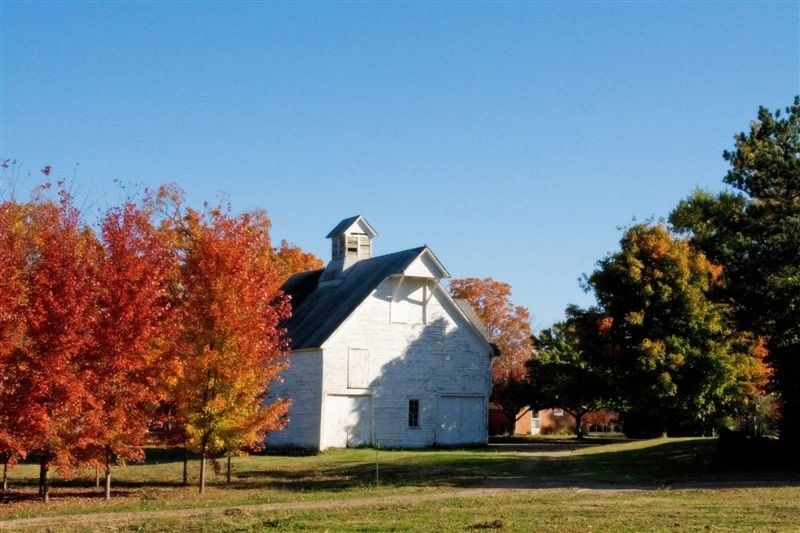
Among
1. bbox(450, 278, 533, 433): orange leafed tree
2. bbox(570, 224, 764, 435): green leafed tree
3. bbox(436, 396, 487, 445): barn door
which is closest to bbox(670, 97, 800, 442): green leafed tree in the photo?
bbox(570, 224, 764, 435): green leafed tree

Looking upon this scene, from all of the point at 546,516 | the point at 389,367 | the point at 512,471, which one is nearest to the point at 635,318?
the point at 389,367

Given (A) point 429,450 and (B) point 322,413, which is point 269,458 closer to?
(B) point 322,413

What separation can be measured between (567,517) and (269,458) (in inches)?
904

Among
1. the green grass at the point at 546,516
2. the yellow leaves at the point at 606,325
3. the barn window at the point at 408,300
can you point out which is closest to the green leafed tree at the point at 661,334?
the yellow leaves at the point at 606,325

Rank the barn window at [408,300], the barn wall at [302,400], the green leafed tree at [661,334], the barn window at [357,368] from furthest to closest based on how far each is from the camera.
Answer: the barn window at [408,300] < the barn window at [357,368] < the barn wall at [302,400] < the green leafed tree at [661,334]

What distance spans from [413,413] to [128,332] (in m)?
21.7

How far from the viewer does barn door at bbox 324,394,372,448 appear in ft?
144

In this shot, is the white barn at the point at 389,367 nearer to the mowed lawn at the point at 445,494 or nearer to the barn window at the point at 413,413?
the barn window at the point at 413,413

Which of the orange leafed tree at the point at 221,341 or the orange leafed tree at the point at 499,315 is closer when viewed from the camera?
the orange leafed tree at the point at 221,341

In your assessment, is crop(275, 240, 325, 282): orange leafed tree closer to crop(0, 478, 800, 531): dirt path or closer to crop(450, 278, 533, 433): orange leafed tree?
crop(450, 278, 533, 433): orange leafed tree

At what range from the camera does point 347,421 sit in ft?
145

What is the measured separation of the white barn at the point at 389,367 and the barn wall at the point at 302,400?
4cm

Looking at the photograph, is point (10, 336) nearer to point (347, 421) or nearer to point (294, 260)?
point (347, 421)

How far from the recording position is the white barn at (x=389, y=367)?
44.4 m
